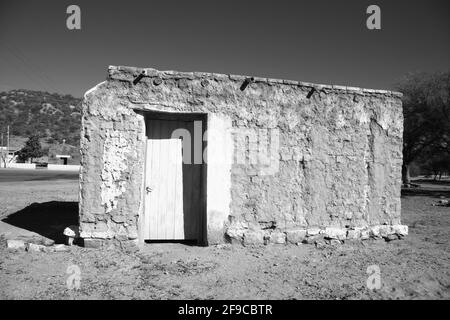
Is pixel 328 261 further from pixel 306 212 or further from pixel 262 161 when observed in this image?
pixel 262 161

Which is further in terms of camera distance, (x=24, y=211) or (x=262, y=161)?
(x=24, y=211)

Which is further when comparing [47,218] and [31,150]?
[31,150]

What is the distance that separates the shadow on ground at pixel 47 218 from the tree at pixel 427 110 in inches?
595

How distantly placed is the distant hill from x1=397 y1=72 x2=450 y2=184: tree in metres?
40.5

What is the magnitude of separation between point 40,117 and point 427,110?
164 ft

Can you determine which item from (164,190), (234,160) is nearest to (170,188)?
(164,190)

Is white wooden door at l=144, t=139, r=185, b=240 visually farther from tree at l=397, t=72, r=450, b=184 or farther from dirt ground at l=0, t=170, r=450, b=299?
tree at l=397, t=72, r=450, b=184

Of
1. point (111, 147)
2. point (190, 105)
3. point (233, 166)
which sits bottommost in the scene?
point (233, 166)

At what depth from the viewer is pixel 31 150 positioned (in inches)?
1410

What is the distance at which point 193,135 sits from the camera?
4.94 metres

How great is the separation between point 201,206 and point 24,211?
4910 mm

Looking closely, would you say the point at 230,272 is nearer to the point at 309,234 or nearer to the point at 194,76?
the point at 309,234
